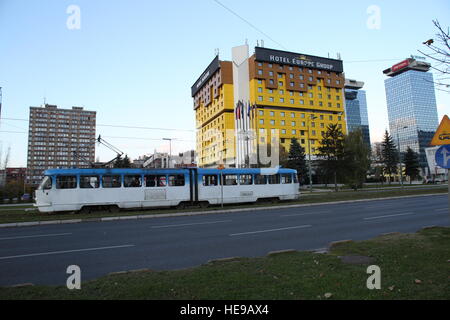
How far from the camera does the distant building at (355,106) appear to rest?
127m

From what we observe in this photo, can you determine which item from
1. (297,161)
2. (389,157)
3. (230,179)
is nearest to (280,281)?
(230,179)

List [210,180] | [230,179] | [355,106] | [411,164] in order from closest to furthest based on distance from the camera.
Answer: [210,180], [230,179], [411,164], [355,106]

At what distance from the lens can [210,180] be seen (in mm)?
19641

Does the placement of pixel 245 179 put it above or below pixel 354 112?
below

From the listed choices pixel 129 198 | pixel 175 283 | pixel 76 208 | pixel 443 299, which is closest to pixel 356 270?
pixel 443 299

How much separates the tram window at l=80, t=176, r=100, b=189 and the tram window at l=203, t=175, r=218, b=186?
23.6 feet

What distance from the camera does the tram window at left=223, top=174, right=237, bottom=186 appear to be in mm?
20047

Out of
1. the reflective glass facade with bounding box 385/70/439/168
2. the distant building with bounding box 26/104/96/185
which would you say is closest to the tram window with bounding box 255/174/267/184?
the reflective glass facade with bounding box 385/70/439/168

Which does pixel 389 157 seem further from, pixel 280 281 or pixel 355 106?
pixel 355 106

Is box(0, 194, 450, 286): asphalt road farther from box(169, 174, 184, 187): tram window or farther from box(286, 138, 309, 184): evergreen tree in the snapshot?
box(286, 138, 309, 184): evergreen tree

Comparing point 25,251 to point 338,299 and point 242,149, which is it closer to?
point 338,299

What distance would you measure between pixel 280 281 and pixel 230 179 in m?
16.2

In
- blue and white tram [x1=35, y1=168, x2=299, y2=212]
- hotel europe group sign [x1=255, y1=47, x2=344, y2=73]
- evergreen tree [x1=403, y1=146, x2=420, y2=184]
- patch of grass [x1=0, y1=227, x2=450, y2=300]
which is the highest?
hotel europe group sign [x1=255, y1=47, x2=344, y2=73]

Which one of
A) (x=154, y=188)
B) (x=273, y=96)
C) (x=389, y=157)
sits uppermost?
(x=273, y=96)
